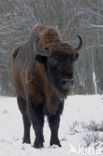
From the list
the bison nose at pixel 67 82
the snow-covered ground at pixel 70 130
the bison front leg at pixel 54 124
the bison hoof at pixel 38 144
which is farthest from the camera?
the bison front leg at pixel 54 124

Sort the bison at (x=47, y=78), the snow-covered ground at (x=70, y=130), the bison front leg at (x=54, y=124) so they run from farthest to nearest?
1. the bison front leg at (x=54, y=124)
2. the bison at (x=47, y=78)
3. the snow-covered ground at (x=70, y=130)

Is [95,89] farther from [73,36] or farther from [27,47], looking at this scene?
[27,47]

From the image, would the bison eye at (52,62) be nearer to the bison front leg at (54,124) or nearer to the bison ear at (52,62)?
the bison ear at (52,62)

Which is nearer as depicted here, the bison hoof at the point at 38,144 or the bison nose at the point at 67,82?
the bison nose at the point at 67,82

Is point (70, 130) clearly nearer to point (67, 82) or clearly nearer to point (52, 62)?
point (52, 62)

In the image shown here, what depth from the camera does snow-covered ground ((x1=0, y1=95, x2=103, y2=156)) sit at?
6719 millimetres

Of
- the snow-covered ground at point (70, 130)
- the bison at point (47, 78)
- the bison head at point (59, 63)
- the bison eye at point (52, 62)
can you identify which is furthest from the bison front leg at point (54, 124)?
the bison eye at point (52, 62)

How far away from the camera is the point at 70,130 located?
9.64 meters

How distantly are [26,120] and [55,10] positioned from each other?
16453 mm

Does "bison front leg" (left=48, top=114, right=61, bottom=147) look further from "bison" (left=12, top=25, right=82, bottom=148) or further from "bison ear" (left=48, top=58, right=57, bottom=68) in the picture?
"bison ear" (left=48, top=58, right=57, bottom=68)

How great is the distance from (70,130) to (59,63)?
2.98 meters

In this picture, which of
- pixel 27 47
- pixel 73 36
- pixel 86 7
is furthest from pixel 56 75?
pixel 86 7

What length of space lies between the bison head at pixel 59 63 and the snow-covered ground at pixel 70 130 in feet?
3.13

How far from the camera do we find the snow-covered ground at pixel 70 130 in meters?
6.72
